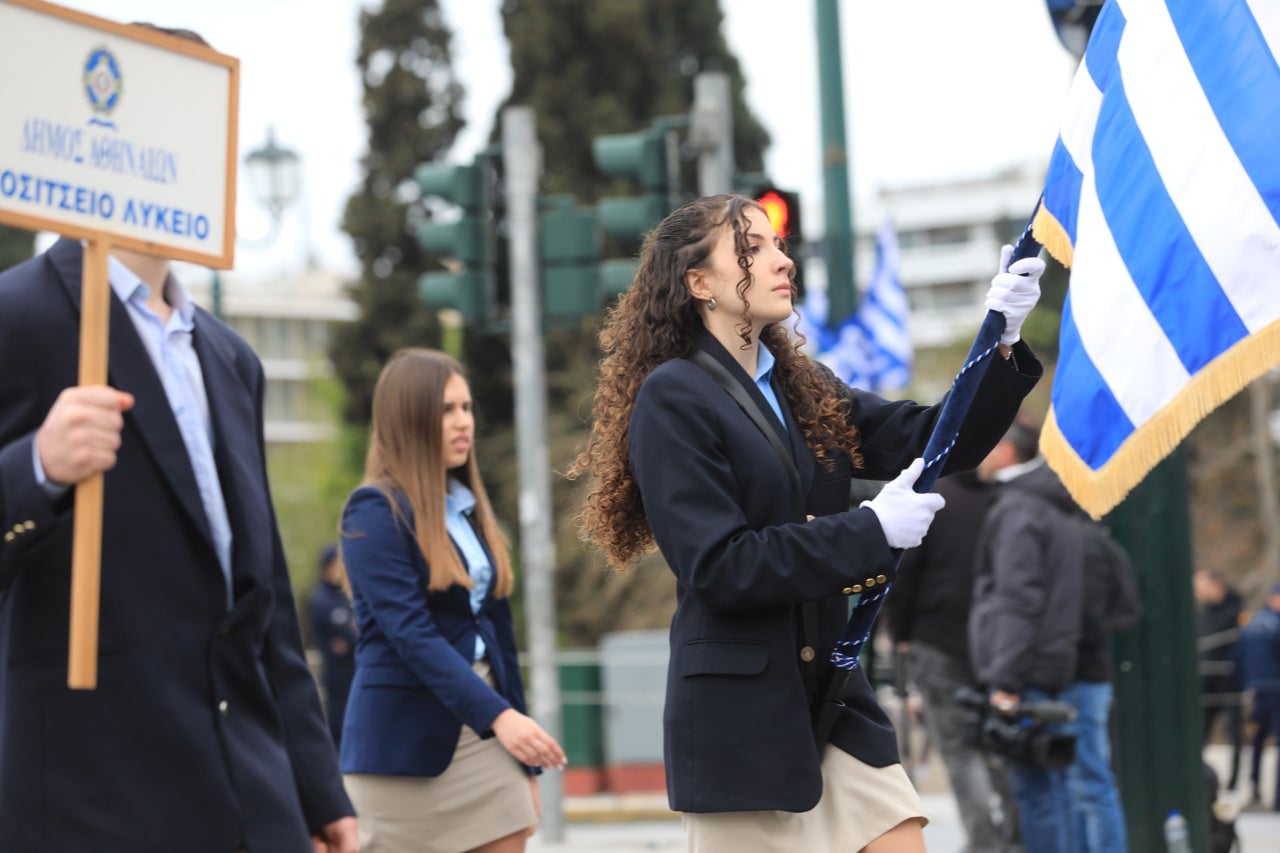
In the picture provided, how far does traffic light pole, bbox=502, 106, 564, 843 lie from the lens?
11.2m

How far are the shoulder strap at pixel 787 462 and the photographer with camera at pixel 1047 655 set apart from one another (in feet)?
12.2

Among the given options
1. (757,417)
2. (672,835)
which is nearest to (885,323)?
(672,835)

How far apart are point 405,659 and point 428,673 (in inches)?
3.7

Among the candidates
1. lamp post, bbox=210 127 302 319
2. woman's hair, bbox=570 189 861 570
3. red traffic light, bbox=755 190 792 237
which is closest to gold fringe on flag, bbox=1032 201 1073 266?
woman's hair, bbox=570 189 861 570

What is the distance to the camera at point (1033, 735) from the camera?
710cm

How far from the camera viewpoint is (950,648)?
8234mm

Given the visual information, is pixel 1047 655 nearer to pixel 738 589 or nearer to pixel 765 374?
pixel 765 374

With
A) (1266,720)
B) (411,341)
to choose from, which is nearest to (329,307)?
(411,341)

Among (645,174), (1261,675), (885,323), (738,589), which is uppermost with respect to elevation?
(885,323)

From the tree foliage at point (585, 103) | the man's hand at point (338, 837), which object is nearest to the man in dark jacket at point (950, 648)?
the man's hand at point (338, 837)

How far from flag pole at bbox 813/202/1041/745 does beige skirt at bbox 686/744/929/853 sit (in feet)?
0.32

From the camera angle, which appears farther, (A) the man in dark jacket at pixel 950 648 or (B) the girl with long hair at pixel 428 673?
(A) the man in dark jacket at pixel 950 648

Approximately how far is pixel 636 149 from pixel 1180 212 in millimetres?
7077

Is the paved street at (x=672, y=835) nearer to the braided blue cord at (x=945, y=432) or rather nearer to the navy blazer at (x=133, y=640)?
the braided blue cord at (x=945, y=432)
